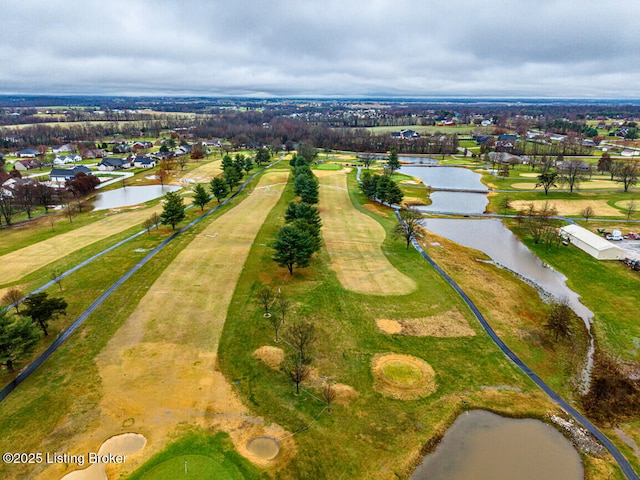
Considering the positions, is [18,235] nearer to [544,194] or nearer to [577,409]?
[577,409]

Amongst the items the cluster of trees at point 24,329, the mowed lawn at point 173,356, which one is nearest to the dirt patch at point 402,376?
the mowed lawn at point 173,356

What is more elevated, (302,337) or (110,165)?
(110,165)

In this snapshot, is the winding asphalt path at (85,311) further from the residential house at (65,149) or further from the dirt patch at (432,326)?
the residential house at (65,149)

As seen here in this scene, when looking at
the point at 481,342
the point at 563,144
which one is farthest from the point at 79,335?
the point at 563,144

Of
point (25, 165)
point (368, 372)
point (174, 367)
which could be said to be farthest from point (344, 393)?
point (25, 165)

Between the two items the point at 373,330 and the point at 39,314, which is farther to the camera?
the point at 373,330

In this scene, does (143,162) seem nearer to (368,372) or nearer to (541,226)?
(541,226)
